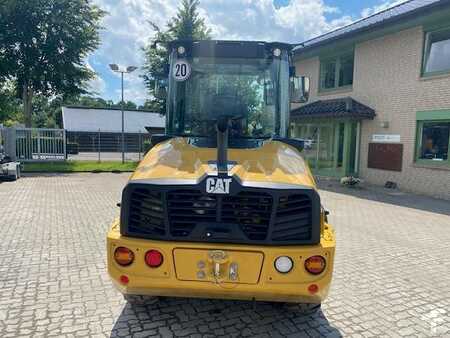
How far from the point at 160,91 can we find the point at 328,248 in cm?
282

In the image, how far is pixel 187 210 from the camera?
9.29 ft

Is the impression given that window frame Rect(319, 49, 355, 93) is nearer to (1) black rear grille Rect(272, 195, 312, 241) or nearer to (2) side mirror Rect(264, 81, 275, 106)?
(2) side mirror Rect(264, 81, 275, 106)

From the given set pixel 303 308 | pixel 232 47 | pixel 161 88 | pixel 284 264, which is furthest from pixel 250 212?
pixel 161 88

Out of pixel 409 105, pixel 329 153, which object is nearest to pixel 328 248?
pixel 409 105

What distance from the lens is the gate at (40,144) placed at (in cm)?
1741

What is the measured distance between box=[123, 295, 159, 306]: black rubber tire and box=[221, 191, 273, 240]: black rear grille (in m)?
1.36

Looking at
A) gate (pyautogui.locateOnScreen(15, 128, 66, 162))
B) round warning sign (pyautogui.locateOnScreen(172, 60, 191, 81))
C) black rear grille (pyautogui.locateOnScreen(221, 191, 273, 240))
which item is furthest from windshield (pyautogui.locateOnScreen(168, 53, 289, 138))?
gate (pyautogui.locateOnScreen(15, 128, 66, 162))

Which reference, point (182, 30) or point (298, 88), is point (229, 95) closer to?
point (298, 88)

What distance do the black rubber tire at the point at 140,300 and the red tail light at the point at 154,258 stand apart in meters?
0.85

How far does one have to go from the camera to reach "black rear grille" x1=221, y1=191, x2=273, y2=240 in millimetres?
2785

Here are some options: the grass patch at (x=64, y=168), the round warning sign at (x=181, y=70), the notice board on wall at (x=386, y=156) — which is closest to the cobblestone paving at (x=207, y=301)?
the round warning sign at (x=181, y=70)

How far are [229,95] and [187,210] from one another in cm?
178

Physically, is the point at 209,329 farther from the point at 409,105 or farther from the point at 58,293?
the point at 409,105

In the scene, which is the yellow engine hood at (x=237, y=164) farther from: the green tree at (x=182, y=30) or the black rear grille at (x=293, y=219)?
the green tree at (x=182, y=30)
